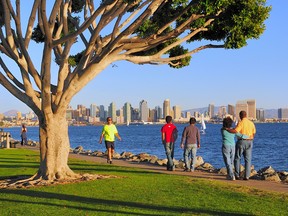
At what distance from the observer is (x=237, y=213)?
8477 mm

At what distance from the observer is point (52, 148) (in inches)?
513

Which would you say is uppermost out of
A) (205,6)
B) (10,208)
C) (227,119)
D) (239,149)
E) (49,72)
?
(205,6)

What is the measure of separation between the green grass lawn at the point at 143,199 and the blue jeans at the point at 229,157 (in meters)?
1.12

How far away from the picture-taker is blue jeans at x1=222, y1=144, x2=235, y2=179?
43.8 ft

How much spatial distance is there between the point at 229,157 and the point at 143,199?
4338 millimetres

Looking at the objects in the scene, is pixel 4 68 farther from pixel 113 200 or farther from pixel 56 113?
pixel 113 200

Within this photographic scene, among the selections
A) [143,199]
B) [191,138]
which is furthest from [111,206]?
[191,138]

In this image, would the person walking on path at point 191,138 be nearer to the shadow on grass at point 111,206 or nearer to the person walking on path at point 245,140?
the person walking on path at point 245,140

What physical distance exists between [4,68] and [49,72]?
1.70m

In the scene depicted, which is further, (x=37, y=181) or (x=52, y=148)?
(x=52, y=148)

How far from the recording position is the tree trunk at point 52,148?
13000 mm

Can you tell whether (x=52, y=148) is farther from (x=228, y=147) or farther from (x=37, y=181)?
(x=228, y=147)

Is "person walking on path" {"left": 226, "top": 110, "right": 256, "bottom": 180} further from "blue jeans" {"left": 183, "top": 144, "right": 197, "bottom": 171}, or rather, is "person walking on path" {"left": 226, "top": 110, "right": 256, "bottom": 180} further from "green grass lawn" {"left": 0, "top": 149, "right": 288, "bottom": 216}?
"blue jeans" {"left": 183, "top": 144, "right": 197, "bottom": 171}

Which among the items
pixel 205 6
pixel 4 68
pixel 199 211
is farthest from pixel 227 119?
pixel 4 68
